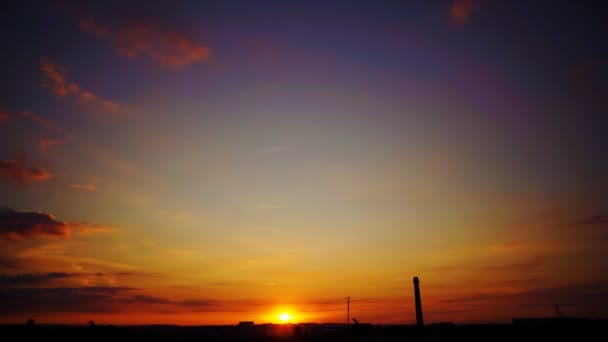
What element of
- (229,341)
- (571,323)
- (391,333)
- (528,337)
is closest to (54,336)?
(229,341)

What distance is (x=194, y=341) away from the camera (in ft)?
162

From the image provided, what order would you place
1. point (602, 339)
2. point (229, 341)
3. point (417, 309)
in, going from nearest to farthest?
point (602, 339) < point (417, 309) < point (229, 341)

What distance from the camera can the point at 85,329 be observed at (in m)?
40.8

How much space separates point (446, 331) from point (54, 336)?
41.8 m

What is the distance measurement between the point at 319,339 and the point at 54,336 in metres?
28.3

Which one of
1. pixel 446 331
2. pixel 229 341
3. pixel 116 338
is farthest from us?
pixel 229 341

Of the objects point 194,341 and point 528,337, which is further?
point 194,341

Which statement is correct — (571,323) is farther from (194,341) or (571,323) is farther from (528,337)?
(194,341)

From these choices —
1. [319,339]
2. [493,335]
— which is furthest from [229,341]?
[493,335]

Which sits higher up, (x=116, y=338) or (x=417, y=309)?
(x=417, y=309)

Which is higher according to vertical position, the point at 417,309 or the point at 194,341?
the point at 417,309

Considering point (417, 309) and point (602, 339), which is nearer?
point (602, 339)

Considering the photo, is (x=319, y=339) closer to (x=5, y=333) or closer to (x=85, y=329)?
(x=85, y=329)

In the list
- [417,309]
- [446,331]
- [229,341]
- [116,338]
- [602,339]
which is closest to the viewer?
[602,339]
